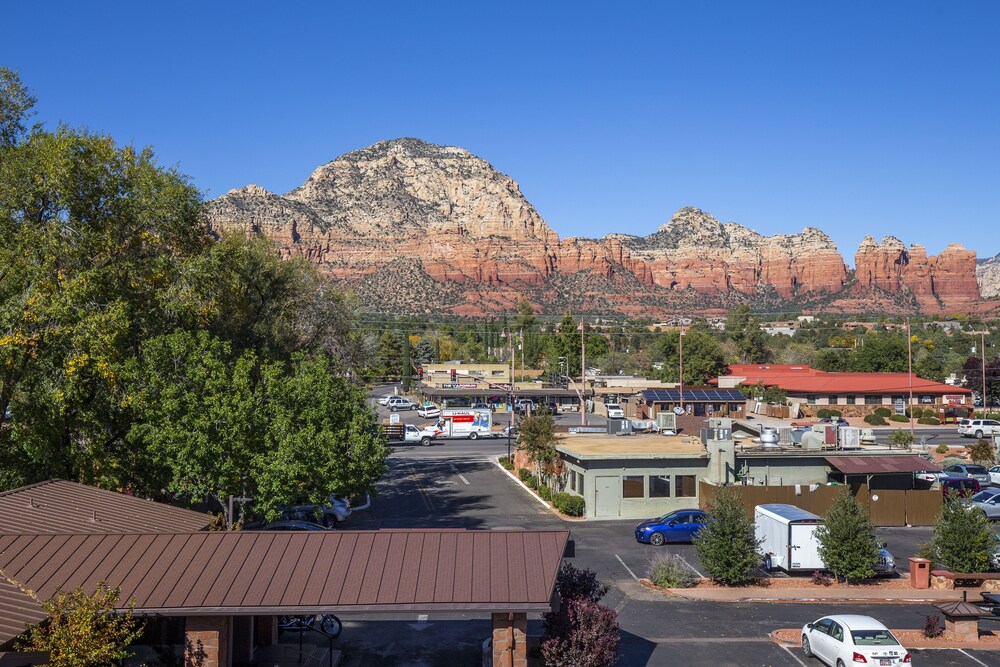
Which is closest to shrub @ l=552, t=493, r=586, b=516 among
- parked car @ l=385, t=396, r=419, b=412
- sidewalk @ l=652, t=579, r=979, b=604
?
sidewalk @ l=652, t=579, r=979, b=604

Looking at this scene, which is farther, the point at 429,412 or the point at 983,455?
the point at 429,412

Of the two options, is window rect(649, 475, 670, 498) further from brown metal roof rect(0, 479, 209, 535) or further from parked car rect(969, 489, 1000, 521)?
brown metal roof rect(0, 479, 209, 535)

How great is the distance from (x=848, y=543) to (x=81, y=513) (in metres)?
21.4

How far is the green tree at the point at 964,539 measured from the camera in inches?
1057

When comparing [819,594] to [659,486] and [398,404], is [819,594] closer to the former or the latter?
[659,486]

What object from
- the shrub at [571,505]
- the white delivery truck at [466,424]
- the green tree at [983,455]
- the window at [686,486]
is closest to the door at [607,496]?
the shrub at [571,505]

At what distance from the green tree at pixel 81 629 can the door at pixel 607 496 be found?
24974 mm

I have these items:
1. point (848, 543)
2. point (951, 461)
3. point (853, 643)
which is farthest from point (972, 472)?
point (853, 643)

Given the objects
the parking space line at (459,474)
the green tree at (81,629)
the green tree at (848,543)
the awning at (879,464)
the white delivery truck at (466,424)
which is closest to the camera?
the green tree at (81,629)

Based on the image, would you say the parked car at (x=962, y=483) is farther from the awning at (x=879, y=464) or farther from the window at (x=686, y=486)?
the window at (x=686, y=486)

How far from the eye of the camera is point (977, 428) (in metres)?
66.3

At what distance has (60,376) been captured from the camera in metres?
25.6

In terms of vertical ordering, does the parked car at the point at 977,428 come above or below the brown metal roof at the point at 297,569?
below

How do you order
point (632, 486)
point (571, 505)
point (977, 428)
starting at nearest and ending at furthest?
point (571, 505) < point (632, 486) < point (977, 428)
